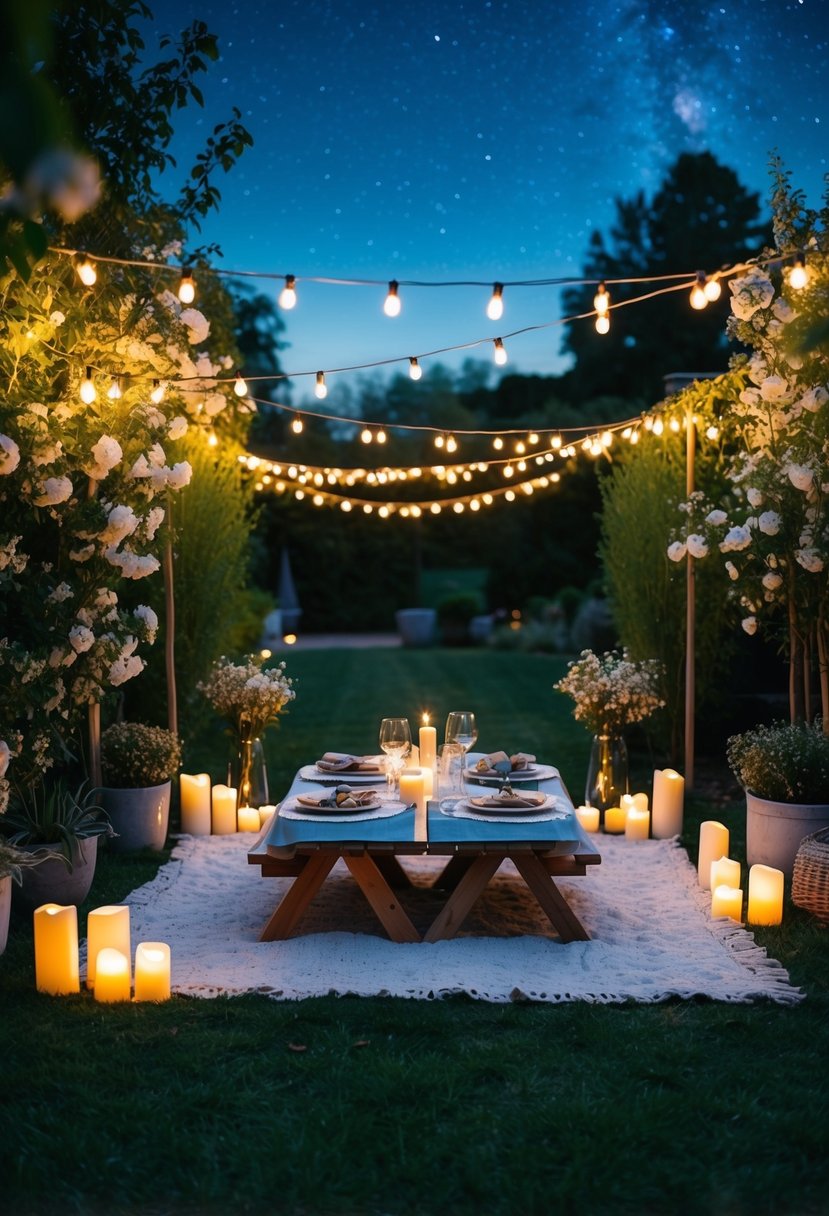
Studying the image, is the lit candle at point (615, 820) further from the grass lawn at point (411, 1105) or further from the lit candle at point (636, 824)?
the grass lawn at point (411, 1105)

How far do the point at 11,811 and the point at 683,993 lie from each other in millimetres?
2723

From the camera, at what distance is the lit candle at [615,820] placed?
603 centimetres

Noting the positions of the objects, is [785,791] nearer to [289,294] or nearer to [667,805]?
[667,805]

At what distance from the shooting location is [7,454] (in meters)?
3.96

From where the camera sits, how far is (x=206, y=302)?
24.0 feet

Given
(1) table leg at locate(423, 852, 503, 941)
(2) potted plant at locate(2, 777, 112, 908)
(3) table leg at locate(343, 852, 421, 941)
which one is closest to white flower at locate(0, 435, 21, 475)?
(2) potted plant at locate(2, 777, 112, 908)

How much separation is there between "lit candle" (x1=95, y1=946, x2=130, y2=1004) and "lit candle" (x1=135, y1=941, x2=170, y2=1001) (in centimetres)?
4

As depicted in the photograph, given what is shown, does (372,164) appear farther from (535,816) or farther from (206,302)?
(535,816)

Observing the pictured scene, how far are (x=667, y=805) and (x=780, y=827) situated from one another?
3.27 ft

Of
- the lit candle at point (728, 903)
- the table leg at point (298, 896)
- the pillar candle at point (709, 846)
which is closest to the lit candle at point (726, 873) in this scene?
the lit candle at point (728, 903)

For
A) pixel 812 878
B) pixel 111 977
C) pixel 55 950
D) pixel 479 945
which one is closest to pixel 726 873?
pixel 812 878

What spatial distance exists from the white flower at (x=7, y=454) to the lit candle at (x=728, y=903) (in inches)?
121

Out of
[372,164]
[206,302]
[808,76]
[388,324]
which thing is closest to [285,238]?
[372,164]

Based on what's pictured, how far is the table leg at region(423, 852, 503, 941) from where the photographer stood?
4199 millimetres
